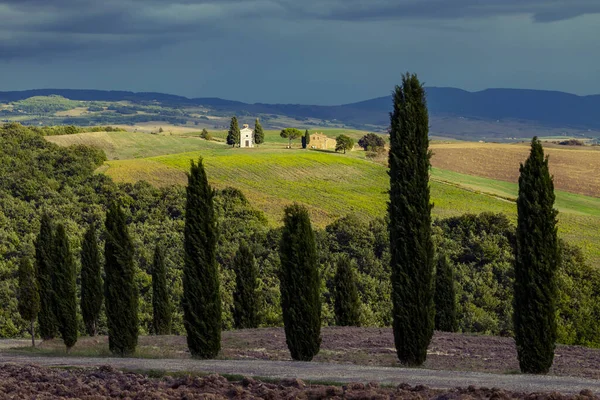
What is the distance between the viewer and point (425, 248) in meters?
30.8

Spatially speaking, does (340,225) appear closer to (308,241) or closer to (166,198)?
(166,198)

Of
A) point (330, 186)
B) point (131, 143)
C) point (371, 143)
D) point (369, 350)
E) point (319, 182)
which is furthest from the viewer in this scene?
point (371, 143)

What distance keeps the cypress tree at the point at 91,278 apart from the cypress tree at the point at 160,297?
3.23m

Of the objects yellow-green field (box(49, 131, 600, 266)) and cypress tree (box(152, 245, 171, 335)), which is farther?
yellow-green field (box(49, 131, 600, 266))

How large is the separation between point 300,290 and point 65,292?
1326 cm

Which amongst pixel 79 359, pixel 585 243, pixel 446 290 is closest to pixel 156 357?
pixel 79 359

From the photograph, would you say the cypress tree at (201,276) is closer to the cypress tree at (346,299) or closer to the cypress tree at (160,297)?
the cypress tree at (160,297)

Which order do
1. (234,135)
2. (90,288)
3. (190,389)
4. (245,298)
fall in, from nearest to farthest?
(190,389) → (90,288) → (245,298) → (234,135)

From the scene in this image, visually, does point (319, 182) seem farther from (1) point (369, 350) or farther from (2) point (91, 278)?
(1) point (369, 350)

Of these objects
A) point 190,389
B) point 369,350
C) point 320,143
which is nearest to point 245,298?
point 369,350

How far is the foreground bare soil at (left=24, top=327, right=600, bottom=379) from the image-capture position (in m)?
30.3

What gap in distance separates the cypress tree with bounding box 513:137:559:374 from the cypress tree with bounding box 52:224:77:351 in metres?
20.1

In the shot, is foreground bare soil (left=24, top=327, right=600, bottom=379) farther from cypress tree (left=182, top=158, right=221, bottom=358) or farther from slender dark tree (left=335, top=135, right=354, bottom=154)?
slender dark tree (left=335, top=135, right=354, bottom=154)

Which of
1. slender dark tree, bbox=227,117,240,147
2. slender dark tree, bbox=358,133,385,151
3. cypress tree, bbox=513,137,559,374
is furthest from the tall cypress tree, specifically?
slender dark tree, bbox=358,133,385,151
